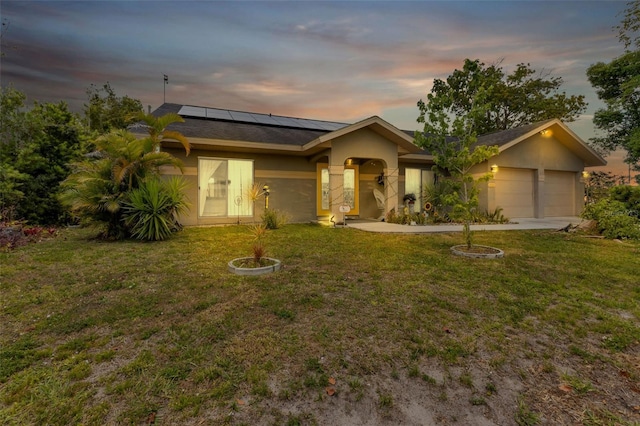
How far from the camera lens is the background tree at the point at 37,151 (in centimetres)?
920

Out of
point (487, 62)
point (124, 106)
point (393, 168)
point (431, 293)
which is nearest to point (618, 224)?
point (393, 168)

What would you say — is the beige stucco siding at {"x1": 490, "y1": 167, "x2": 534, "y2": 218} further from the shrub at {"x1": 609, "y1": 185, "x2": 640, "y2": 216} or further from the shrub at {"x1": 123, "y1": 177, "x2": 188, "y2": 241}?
the shrub at {"x1": 123, "y1": 177, "x2": 188, "y2": 241}

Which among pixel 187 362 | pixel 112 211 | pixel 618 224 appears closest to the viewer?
pixel 187 362

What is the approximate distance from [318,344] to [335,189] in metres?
7.68

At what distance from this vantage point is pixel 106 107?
22.8 metres

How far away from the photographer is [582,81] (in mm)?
17625

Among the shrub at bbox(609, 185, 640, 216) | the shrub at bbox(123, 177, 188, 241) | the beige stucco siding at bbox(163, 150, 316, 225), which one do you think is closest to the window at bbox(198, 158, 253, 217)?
the beige stucco siding at bbox(163, 150, 316, 225)

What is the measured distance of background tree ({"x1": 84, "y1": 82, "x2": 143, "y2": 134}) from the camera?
2156 cm

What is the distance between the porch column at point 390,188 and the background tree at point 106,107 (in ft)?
67.7

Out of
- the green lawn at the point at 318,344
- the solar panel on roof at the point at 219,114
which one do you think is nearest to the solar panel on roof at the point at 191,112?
the solar panel on roof at the point at 219,114

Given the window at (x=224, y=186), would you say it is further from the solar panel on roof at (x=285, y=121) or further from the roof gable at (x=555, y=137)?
the roof gable at (x=555, y=137)

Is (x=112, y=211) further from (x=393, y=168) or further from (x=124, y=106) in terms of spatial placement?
(x=124, y=106)

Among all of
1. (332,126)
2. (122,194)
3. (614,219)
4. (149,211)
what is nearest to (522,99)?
(332,126)

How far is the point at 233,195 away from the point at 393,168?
19.6ft
